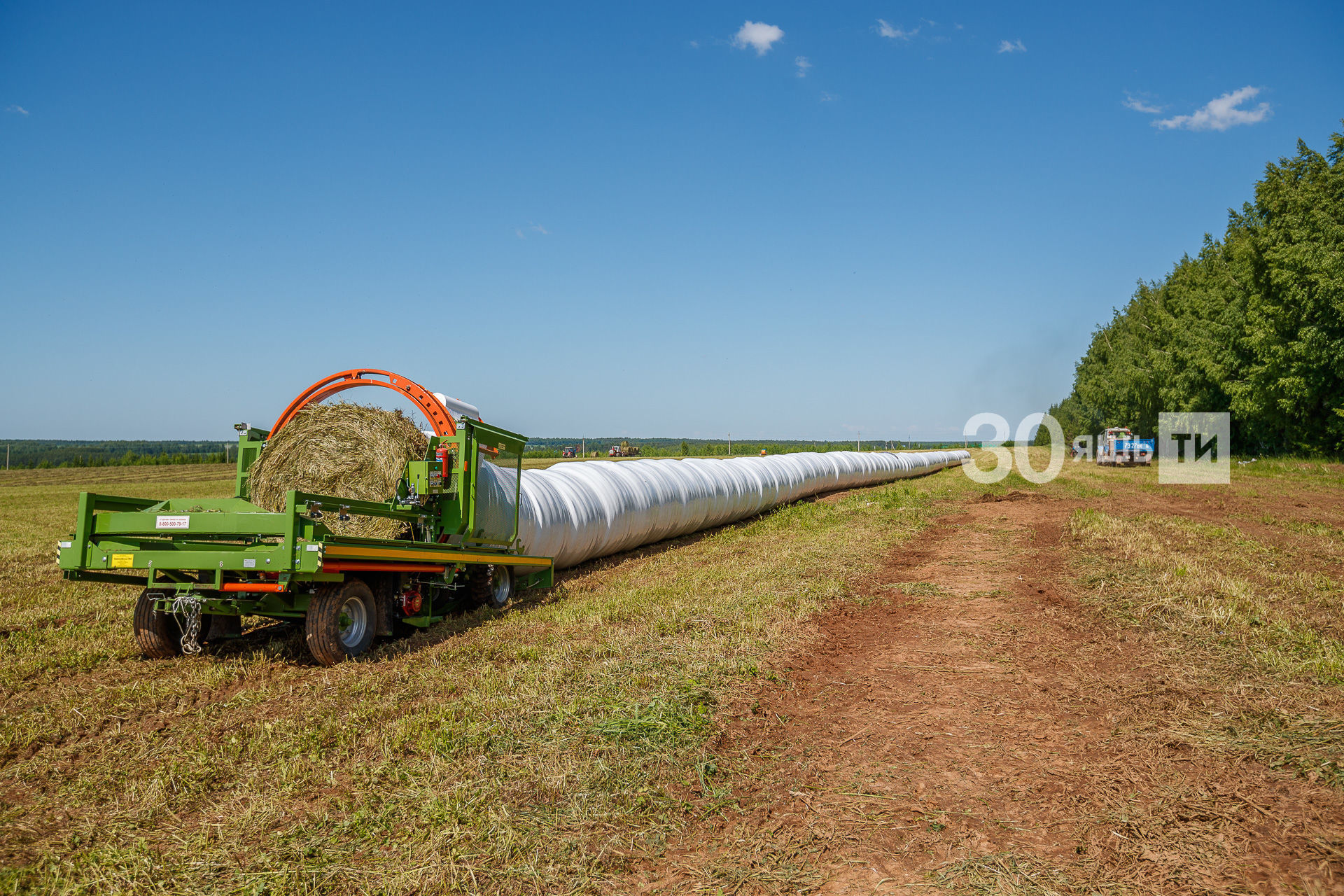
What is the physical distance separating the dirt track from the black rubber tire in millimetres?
4949

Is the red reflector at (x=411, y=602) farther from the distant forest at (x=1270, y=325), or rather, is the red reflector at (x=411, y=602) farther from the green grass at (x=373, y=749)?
the distant forest at (x=1270, y=325)

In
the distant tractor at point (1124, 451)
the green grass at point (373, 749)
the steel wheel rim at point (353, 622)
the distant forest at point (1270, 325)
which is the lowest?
the green grass at point (373, 749)

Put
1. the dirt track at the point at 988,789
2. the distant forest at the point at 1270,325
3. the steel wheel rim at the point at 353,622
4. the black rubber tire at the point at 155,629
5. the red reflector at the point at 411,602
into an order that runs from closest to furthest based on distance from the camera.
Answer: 1. the dirt track at the point at 988,789
2. the black rubber tire at the point at 155,629
3. the steel wheel rim at the point at 353,622
4. the red reflector at the point at 411,602
5. the distant forest at the point at 1270,325

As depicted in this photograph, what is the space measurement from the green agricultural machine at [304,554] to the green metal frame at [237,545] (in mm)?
11

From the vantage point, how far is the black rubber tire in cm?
673

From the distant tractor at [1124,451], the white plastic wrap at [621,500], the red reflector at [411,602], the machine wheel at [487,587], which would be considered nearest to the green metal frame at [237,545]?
the red reflector at [411,602]

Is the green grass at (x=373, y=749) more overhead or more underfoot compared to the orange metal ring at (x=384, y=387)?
more underfoot

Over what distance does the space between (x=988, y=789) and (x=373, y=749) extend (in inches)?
136

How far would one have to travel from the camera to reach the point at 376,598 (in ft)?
24.0

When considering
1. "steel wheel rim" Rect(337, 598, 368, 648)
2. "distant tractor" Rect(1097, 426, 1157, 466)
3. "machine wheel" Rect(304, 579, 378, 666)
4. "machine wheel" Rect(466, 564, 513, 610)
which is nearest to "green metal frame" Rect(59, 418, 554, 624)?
"machine wheel" Rect(304, 579, 378, 666)

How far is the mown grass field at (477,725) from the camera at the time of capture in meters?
3.54

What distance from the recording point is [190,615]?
6422 mm

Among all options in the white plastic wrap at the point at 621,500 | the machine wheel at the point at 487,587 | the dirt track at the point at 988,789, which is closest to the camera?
the dirt track at the point at 988,789

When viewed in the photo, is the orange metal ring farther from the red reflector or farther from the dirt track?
the dirt track
